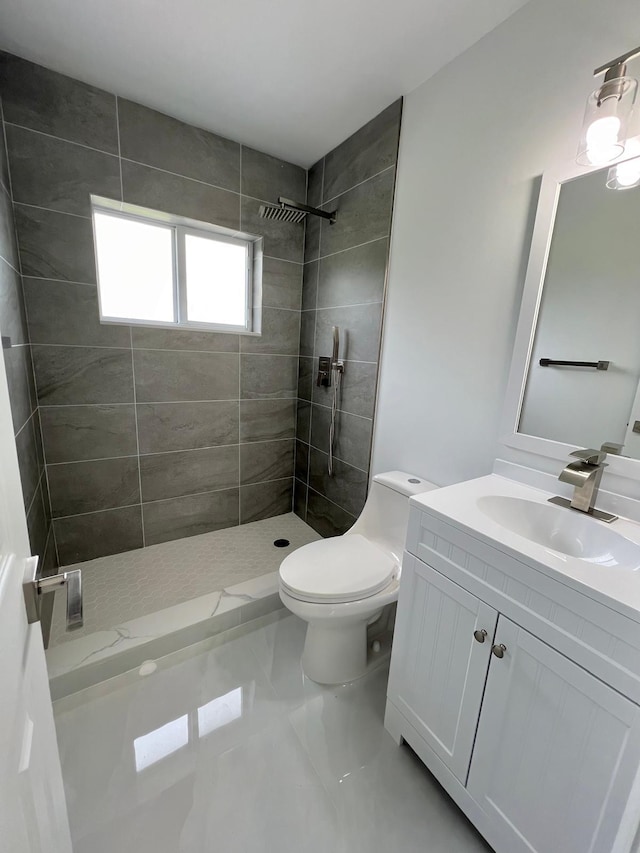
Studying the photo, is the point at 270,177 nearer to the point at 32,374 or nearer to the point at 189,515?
the point at 32,374

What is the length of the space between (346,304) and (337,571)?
1.45 metres

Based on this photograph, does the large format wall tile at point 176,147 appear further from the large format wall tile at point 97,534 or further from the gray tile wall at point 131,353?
the large format wall tile at point 97,534

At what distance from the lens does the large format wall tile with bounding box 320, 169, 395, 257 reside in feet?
5.85

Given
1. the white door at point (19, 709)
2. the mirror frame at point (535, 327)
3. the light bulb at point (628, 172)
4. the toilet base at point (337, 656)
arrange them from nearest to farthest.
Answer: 1. the white door at point (19, 709)
2. the light bulb at point (628, 172)
3. the mirror frame at point (535, 327)
4. the toilet base at point (337, 656)

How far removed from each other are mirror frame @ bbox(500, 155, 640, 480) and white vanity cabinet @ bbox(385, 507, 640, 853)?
0.51 m

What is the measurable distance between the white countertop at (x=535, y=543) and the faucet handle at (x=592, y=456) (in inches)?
6.4

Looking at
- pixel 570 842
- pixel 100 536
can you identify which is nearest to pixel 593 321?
pixel 570 842

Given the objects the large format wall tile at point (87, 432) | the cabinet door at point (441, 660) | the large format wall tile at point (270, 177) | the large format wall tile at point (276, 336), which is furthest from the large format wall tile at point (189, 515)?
the large format wall tile at point (270, 177)

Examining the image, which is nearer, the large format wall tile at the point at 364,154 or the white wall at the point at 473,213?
the white wall at the point at 473,213

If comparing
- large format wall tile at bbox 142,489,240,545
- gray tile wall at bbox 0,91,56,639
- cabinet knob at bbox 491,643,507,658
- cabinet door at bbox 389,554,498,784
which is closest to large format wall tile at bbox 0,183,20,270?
gray tile wall at bbox 0,91,56,639

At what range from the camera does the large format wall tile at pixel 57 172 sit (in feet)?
5.31

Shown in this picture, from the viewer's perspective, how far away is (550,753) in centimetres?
81

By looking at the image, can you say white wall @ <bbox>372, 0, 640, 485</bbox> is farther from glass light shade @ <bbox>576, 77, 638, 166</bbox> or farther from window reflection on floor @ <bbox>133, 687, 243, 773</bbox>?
window reflection on floor @ <bbox>133, 687, 243, 773</bbox>

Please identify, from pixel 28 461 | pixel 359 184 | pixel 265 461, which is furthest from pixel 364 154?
pixel 28 461
